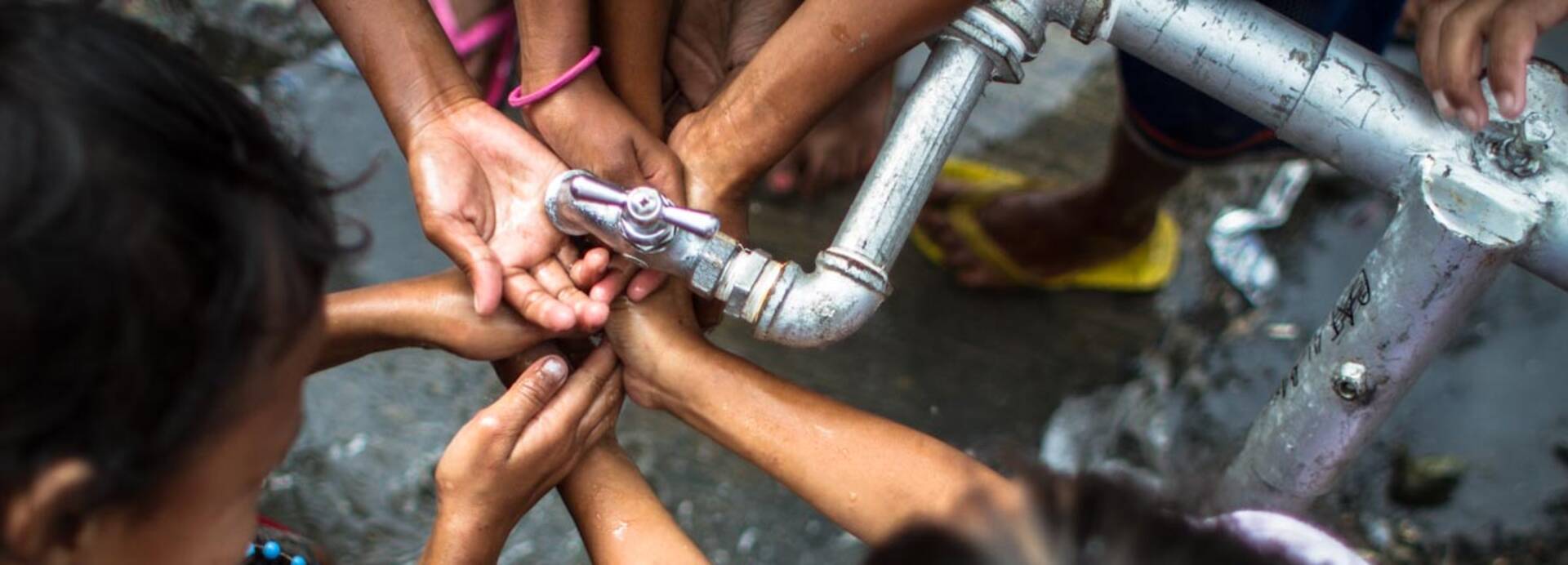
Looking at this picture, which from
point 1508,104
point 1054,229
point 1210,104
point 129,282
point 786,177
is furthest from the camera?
point 786,177

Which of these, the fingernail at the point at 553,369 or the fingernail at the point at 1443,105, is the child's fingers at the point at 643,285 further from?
the fingernail at the point at 1443,105

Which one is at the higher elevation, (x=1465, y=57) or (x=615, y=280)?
(x=1465, y=57)

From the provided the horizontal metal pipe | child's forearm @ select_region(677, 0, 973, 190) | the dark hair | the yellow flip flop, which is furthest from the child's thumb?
the yellow flip flop

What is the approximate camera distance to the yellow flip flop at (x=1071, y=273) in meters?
2.50

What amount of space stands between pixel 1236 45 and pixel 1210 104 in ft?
2.02

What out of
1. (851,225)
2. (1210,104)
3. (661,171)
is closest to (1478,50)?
(1210,104)

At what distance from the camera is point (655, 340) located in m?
1.66

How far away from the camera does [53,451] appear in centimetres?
92

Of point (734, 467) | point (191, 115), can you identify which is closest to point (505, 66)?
point (734, 467)

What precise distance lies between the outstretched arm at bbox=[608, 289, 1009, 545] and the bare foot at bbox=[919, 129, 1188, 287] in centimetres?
93

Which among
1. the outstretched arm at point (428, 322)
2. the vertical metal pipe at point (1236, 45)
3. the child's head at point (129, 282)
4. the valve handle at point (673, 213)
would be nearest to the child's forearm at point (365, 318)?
the outstretched arm at point (428, 322)

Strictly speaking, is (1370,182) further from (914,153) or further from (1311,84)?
(914,153)

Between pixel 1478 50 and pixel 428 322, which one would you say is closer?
pixel 1478 50

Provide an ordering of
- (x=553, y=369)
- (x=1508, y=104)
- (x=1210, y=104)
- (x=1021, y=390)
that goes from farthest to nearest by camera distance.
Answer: (x=1021, y=390) → (x=1210, y=104) → (x=553, y=369) → (x=1508, y=104)
